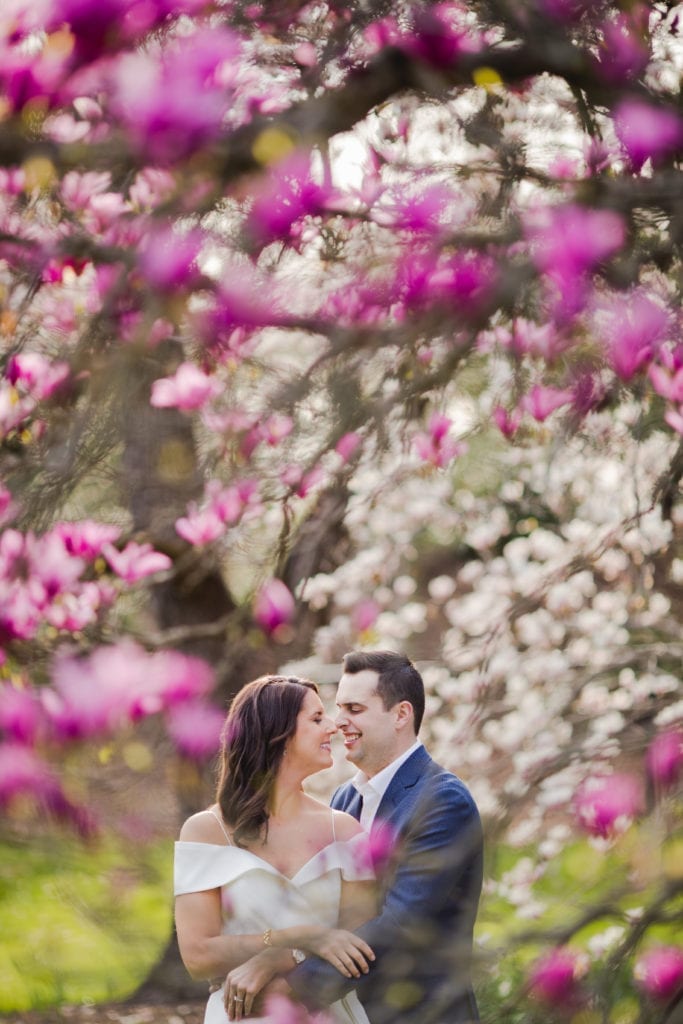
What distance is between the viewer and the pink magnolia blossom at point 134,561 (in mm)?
2102

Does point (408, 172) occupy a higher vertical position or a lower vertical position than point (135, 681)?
higher

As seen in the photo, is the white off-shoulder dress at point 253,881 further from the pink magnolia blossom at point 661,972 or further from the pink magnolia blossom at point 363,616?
the pink magnolia blossom at point 363,616

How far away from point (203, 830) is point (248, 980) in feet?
1.03

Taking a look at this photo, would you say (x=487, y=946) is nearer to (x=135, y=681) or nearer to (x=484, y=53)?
(x=135, y=681)

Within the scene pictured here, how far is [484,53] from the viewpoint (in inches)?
60.9

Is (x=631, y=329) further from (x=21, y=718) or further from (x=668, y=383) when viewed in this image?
(x=21, y=718)

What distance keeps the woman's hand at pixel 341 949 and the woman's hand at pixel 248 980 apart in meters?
0.24

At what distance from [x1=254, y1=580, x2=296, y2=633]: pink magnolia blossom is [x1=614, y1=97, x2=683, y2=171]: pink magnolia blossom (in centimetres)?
68

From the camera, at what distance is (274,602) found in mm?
1432

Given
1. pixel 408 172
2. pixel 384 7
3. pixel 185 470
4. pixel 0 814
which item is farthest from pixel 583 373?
pixel 0 814

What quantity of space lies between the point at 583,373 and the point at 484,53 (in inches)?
17.7

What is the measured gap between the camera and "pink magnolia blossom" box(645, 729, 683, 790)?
1.12 metres

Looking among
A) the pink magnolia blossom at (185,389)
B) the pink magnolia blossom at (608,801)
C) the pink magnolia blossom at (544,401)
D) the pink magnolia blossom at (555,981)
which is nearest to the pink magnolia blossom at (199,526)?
the pink magnolia blossom at (185,389)

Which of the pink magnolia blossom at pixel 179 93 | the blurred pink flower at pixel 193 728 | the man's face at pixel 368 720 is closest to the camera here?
the pink magnolia blossom at pixel 179 93
